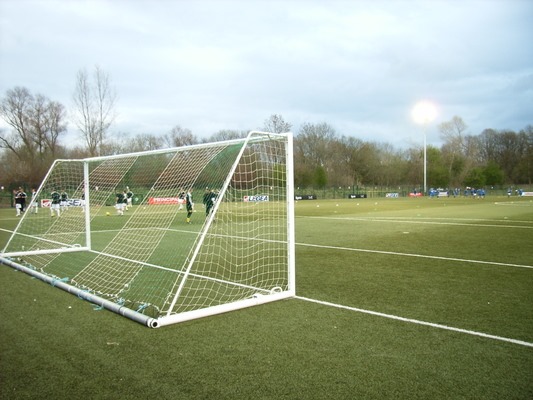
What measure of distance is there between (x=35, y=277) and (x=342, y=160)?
2685 inches

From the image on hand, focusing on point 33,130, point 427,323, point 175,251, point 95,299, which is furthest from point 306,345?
point 33,130

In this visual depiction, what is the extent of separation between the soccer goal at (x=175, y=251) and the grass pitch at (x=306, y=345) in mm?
Result: 454

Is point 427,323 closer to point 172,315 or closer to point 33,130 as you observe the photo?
point 172,315

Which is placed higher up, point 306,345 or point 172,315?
point 172,315

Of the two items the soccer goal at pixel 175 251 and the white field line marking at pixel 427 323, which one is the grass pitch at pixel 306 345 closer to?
the white field line marking at pixel 427 323

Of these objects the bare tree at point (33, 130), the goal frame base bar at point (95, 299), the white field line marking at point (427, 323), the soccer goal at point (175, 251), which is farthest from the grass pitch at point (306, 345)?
the bare tree at point (33, 130)

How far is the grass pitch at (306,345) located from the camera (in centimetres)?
341

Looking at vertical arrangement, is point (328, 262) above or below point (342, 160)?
below

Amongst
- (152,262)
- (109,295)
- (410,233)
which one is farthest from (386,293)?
(410,233)

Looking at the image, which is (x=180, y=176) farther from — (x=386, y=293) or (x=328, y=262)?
(x=386, y=293)

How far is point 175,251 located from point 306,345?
725 centimetres

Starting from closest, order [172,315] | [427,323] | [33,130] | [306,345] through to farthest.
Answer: [306,345]
[427,323]
[172,315]
[33,130]

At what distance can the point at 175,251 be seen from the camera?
10953 mm

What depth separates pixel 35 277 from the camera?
775 centimetres
